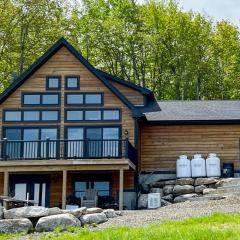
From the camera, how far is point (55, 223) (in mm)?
14820

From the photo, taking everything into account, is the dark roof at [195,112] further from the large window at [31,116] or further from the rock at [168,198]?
the large window at [31,116]

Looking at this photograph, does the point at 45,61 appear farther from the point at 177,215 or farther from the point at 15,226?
the point at 177,215

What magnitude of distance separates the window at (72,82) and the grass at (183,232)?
41.8ft

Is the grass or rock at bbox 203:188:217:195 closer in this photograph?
the grass

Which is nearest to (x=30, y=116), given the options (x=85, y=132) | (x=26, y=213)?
(x=85, y=132)

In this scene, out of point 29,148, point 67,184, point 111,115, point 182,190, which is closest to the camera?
point 182,190

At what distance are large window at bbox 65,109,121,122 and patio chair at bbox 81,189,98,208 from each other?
3403 mm

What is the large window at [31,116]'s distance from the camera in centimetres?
2548

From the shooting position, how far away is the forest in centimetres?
4591

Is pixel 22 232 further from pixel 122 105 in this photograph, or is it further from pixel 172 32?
pixel 172 32

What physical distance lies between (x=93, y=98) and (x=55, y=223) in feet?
37.9

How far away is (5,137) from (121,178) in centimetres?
603

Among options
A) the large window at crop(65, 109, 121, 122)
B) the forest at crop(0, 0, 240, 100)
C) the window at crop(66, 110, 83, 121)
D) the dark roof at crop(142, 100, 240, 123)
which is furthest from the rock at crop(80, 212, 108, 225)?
the forest at crop(0, 0, 240, 100)

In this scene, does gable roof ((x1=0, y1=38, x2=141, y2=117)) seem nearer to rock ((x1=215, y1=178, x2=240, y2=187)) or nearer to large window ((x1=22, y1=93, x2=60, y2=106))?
large window ((x1=22, y1=93, x2=60, y2=106))
